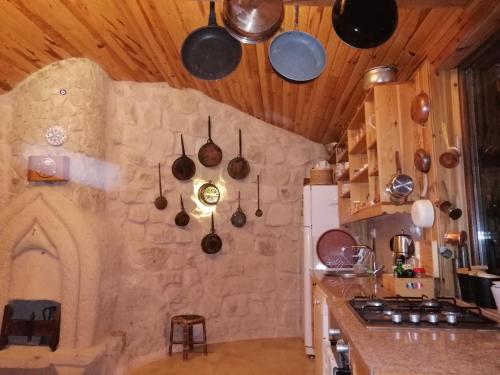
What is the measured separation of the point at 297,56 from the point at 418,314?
1.15 meters

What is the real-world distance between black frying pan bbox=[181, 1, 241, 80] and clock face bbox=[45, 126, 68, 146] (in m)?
1.86

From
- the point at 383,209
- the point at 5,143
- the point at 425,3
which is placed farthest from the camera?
the point at 5,143

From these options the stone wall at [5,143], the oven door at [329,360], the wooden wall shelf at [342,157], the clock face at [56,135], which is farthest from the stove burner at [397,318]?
the stone wall at [5,143]

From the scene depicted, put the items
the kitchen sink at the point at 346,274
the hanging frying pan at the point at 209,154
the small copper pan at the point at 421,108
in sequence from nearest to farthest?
1. the small copper pan at the point at 421,108
2. the kitchen sink at the point at 346,274
3. the hanging frying pan at the point at 209,154

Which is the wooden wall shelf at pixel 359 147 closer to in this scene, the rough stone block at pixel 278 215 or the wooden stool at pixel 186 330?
the rough stone block at pixel 278 215

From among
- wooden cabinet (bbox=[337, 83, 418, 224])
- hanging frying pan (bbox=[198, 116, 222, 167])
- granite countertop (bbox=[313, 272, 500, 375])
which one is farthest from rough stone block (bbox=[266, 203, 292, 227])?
granite countertop (bbox=[313, 272, 500, 375])

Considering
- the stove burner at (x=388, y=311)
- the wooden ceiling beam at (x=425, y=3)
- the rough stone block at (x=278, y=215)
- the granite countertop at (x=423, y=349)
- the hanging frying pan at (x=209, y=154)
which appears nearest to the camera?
the granite countertop at (x=423, y=349)

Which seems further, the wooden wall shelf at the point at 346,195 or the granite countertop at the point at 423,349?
the wooden wall shelf at the point at 346,195

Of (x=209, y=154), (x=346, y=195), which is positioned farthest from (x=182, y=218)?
(x=346, y=195)

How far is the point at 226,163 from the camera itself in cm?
427

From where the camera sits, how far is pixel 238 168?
4.26 meters

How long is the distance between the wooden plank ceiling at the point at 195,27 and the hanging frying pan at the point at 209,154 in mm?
524

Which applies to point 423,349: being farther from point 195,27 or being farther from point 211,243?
point 211,243

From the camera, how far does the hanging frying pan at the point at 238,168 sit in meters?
4.25
